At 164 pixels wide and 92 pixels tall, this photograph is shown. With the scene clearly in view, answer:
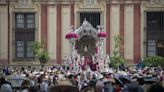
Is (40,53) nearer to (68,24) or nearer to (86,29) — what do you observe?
(68,24)

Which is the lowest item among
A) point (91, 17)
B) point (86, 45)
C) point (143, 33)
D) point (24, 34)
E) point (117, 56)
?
point (117, 56)

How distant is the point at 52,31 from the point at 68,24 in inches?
62.3

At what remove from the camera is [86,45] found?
53375 millimetres

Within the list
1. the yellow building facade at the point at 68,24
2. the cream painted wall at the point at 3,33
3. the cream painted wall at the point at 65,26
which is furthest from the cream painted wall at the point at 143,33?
the cream painted wall at the point at 3,33

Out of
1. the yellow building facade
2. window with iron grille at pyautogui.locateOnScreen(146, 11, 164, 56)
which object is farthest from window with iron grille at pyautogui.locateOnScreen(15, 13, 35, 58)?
window with iron grille at pyautogui.locateOnScreen(146, 11, 164, 56)

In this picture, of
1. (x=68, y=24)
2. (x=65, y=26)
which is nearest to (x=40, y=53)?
(x=65, y=26)

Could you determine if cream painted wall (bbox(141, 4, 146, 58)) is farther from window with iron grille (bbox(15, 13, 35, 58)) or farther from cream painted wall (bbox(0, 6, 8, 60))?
cream painted wall (bbox(0, 6, 8, 60))

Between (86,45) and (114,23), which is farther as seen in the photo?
(114,23)

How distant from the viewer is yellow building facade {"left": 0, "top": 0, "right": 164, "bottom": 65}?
188ft

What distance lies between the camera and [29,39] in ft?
189

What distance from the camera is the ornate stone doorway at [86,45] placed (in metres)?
52.7

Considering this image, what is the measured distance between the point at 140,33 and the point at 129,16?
1.78 m

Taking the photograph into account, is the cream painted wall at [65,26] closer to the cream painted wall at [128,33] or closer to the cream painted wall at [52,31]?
the cream painted wall at [52,31]

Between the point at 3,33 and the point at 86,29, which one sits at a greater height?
the point at 86,29
